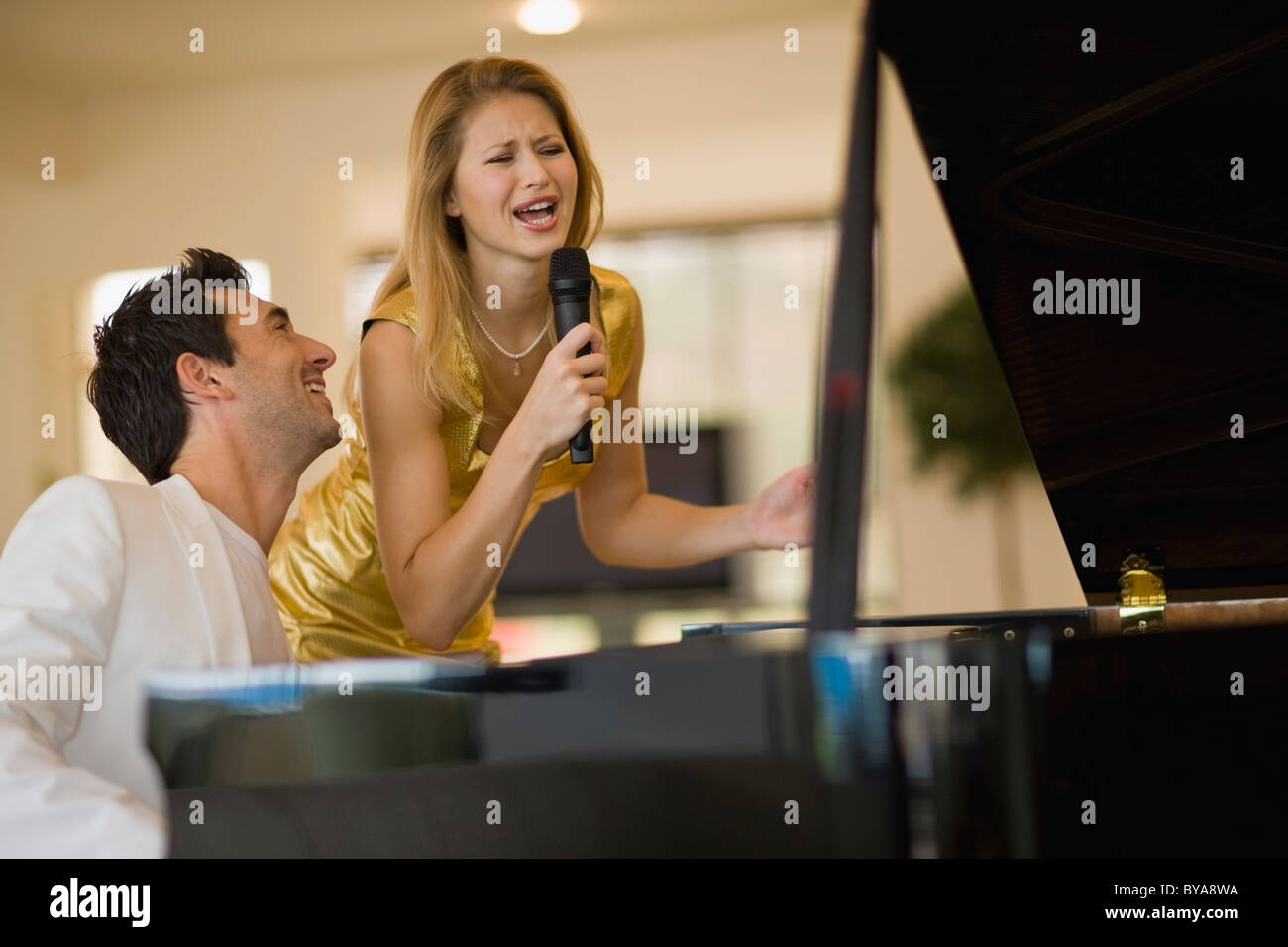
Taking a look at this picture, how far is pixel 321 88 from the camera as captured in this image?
6.04 meters

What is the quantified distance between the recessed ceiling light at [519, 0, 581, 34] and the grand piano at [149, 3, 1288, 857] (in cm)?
428

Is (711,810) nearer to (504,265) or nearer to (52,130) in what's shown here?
(504,265)

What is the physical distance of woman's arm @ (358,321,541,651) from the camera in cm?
168

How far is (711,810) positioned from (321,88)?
5.63 m

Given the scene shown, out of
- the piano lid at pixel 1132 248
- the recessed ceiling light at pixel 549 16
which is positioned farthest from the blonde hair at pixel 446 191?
the recessed ceiling light at pixel 549 16

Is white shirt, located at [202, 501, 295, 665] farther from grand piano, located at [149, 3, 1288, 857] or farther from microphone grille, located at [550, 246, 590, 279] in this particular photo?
microphone grille, located at [550, 246, 590, 279]

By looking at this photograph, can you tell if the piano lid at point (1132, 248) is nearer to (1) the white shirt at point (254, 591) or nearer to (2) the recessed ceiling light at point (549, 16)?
(1) the white shirt at point (254, 591)

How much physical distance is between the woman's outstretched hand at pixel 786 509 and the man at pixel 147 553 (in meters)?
0.61

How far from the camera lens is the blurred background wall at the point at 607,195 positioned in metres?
5.12

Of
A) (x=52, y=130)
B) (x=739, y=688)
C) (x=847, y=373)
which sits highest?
(x=52, y=130)

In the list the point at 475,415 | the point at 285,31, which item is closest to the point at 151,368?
the point at 475,415

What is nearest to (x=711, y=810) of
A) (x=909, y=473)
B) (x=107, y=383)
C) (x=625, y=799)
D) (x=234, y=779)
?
(x=625, y=799)

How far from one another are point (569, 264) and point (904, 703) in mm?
836

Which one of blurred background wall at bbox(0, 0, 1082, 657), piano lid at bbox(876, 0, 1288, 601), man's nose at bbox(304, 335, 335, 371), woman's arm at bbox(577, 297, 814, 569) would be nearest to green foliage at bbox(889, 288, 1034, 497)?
blurred background wall at bbox(0, 0, 1082, 657)
